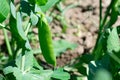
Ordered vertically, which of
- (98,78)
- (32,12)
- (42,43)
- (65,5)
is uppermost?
(65,5)

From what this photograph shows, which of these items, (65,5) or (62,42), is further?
(65,5)

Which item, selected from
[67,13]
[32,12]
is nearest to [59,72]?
[32,12]

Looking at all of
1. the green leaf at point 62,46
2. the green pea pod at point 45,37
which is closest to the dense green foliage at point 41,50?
the green pea pod at point 45,37

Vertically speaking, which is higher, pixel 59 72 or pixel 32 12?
pixel 32 12

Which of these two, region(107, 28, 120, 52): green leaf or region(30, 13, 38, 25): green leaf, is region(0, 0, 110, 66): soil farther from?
region(30, 13, 38, 25): green leaf

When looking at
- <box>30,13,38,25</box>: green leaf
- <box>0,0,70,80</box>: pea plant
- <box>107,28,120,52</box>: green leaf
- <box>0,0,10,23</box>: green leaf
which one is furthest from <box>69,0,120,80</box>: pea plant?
<box>0,0,10,23</box>: green leaf

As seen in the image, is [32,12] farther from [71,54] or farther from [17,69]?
[71,54]
